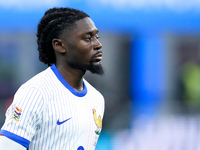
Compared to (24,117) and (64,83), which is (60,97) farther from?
(24,117)

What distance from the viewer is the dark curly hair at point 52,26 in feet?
9.88

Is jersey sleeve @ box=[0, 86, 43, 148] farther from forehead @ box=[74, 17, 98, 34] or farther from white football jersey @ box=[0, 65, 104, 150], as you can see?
forehead @ box=[74, 17, 98, 34]

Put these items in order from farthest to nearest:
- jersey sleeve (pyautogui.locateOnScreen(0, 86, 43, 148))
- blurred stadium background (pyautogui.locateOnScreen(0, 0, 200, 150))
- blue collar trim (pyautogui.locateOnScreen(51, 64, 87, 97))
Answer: blurred stadium background (pyautogui.locateOnScreen(0, 0, 200, 150)), blue collar trim (pyautogui.locateOnScreen(51, 64, 87, 97)), jersey sleeve (pyautogui.locateOnScreen(0, 86, 43, 148))

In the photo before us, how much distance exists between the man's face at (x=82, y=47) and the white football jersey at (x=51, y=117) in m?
0.15

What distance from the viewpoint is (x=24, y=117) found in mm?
2621

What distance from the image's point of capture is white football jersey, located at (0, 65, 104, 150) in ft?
8.61

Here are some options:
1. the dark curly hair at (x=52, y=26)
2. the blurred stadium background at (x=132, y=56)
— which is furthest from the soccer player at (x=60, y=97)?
the blurred stadium background at (x=132, y=56)

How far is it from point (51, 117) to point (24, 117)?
17cm

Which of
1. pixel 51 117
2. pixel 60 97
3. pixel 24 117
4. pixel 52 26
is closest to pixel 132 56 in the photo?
pixel 52 26

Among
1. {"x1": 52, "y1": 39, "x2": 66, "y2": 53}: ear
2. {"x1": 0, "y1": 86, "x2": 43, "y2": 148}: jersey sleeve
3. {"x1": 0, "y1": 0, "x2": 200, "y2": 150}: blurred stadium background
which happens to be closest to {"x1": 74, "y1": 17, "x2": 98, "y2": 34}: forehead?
{"x1": 52, "y1": 39, "x2": 66, "y2": 53}: ear

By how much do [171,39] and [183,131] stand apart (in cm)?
313

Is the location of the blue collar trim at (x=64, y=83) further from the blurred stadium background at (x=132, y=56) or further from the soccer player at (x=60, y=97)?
the blurred stadium background at (x=132, y=56)

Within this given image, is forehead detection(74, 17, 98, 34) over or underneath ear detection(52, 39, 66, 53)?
over

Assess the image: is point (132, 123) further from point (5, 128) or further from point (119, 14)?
point (5, 128)
